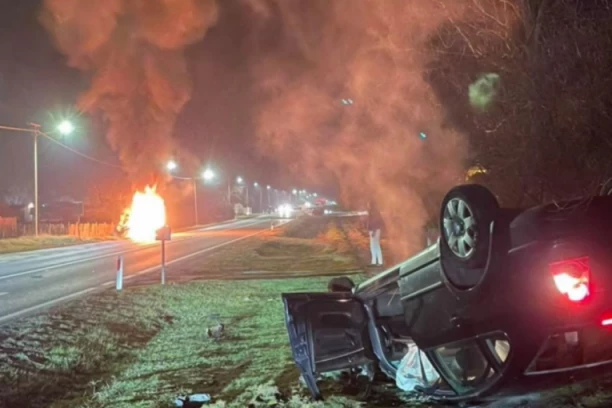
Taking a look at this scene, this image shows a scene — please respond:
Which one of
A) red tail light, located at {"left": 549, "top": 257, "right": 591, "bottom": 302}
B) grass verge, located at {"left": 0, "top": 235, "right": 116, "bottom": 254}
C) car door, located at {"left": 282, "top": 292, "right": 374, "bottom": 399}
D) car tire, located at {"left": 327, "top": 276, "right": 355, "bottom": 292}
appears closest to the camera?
red tail light, located at {"left": 549, "top": 257, "right": 591, "bottom": 302}

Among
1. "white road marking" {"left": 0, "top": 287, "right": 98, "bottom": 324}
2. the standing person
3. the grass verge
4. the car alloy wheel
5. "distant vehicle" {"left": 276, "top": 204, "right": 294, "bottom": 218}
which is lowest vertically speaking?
"white road marking" {"left": 0, "top": 287, "right": 98, "bottom": 324}

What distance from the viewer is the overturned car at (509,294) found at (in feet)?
10.6

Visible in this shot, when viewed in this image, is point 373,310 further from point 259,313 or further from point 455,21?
point 455,21

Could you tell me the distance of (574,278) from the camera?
321 cm

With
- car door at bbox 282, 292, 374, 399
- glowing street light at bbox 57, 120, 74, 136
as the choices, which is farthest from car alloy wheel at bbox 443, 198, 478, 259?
glowing street light at bbox 57, 120, 74, 136

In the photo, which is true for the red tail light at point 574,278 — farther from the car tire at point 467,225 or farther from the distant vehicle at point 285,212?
the distant vehicle at point 285,212

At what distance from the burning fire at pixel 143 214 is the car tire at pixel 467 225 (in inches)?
1454

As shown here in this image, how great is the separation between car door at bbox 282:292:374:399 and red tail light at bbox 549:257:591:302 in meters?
1.85

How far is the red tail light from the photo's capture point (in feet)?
10.5

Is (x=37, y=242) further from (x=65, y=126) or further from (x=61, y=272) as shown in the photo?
(x=61, y=272)

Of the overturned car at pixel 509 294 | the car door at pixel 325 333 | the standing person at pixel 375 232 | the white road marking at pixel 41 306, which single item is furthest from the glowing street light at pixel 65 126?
the overturned car at pixel 509 294

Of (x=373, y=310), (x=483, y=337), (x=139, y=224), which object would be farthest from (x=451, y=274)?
(x=139, y=224)

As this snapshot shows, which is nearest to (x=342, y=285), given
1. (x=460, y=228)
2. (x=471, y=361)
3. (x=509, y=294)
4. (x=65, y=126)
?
(x=471, y=361)

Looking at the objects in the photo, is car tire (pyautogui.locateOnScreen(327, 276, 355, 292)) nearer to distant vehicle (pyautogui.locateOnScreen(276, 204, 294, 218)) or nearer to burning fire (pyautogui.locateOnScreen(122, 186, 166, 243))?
burning fire (pyautogui.locateOnScreen(122, 186, 166, 243))
